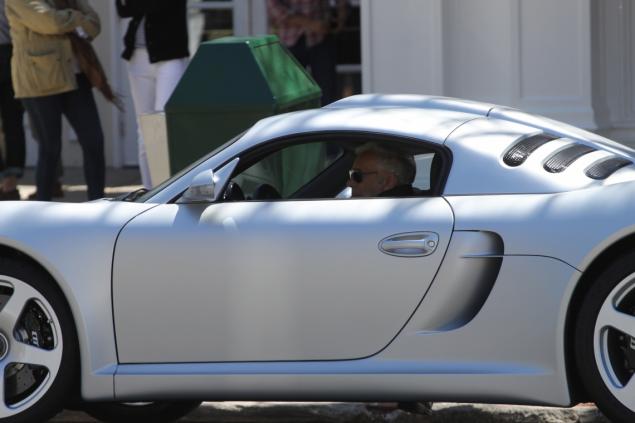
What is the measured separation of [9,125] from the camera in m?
10.7

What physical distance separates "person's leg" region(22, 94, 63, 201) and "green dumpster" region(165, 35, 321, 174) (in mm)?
1735

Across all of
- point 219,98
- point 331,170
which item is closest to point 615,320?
point 331,170

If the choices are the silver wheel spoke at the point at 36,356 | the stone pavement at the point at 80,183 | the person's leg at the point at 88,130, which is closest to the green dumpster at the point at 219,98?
the person's leg at the point at 88,130

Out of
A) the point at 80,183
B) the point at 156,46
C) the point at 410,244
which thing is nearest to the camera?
the point at 410,244

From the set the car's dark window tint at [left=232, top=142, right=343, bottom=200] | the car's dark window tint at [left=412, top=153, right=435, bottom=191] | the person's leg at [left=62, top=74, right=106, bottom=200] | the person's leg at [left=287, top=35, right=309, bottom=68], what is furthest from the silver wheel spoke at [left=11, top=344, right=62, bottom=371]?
the person's leg at [left=287, top=35, right=309, bottom=68]

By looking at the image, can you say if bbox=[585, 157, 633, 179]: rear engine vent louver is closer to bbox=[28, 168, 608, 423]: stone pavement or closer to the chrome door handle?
A: the chrome door handle

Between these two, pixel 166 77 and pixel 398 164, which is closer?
pixel 398 164

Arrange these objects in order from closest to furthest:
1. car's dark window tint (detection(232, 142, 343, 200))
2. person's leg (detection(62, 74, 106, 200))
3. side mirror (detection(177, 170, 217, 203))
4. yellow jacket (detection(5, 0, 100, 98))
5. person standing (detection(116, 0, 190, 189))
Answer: side mirror (detection(177, 170, 217, 203))
car's dark window tint (detection(232, 142, 343, 200))
yellow jacket (detection(5, 0, 100, 98))
person's leg (detection(62, 74, 106, 200))
person standing (detection(116, 0, 190, 189))

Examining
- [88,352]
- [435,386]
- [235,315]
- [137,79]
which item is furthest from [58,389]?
[137,79]

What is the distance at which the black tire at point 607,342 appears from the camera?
4809mm

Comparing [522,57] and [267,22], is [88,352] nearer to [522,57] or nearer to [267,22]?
[522,57]

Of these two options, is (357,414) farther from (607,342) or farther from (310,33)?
(310,33)

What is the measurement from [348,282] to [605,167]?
1.01 metres

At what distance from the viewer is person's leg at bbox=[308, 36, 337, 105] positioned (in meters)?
11.2
